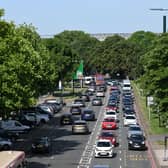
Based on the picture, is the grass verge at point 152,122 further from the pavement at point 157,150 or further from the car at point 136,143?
the car at point 136,143

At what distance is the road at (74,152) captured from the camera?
1983 inches

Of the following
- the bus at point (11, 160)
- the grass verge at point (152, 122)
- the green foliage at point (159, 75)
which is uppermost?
the green foliage at point (159, 75)

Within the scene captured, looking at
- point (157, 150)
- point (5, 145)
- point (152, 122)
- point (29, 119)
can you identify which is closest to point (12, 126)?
point (29, 119)

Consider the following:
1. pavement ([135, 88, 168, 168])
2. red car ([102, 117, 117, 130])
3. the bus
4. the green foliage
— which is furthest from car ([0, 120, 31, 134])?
the bus

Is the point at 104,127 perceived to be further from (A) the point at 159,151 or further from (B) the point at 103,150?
(B) the point at 103,150

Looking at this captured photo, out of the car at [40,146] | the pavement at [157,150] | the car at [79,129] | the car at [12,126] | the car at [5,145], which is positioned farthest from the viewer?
the car at [79,129]

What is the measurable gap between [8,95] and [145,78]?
91.1 feet

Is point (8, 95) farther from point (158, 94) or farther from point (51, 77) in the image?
point (51, 77)

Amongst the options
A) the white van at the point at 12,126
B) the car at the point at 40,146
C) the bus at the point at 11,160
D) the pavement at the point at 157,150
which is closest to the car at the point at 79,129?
the white van at the point at 12,126

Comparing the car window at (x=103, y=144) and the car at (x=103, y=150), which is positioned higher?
the car window at (x=103, y=144)

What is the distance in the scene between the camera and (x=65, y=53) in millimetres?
129000

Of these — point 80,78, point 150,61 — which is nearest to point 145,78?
point 150,61

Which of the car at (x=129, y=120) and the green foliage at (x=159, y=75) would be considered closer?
the green foliage at (x=159, y=75)

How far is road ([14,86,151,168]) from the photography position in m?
50.4
